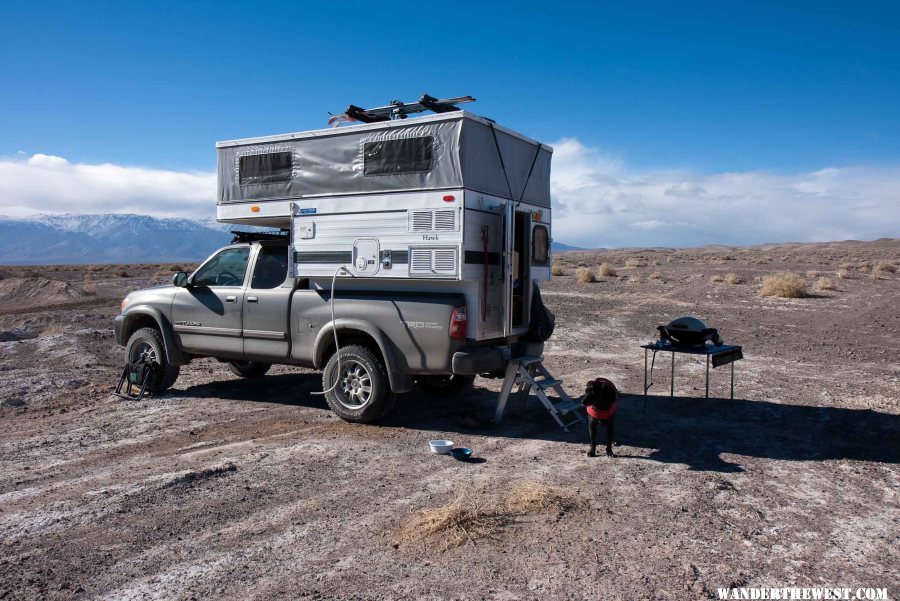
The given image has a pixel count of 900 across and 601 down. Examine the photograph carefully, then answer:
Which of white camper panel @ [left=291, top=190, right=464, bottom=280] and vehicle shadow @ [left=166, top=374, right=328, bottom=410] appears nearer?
white camper panel @ [left=291, top=190, right=464, bottom=280]

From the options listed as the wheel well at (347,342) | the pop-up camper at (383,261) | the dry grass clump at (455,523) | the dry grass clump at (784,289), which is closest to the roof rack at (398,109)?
the pop-up camper at (383,261)

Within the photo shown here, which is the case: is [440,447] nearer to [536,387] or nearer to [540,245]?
[536,387]

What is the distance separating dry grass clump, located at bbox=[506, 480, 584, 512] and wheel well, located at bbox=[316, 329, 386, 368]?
2.70m

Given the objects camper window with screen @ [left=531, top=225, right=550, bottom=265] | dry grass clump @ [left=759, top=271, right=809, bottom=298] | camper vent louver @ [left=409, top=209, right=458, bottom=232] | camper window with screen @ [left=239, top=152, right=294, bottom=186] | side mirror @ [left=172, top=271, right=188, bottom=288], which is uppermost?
camper window with screen @ [left=239, top=152, right=294, bottom=186]

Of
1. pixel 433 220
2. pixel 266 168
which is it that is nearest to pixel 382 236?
pixel 433 220

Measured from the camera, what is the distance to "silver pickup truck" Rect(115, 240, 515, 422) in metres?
7.14

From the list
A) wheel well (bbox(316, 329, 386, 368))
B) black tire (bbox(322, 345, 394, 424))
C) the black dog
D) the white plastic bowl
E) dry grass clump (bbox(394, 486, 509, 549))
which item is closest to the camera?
dry grass clump (bbox(394, 486, 509, 549))

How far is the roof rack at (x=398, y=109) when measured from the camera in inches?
315

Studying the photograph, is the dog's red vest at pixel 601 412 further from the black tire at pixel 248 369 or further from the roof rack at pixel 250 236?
the black tire at pixel 248 369

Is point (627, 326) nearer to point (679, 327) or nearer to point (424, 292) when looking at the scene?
point (679, 327)

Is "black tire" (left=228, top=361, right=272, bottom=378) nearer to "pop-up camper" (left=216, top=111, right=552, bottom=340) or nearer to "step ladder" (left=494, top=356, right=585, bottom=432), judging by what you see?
"pop-up camper" (left=216, top=111, right=552, bottom=340)
